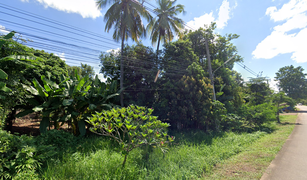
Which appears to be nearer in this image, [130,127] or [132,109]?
[130,127]

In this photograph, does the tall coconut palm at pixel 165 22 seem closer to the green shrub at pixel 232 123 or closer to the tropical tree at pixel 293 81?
the green shrub at pixel 232 123

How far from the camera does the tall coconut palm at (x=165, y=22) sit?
1205 cm

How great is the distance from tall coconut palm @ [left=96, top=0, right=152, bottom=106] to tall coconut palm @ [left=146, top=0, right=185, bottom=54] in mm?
1606

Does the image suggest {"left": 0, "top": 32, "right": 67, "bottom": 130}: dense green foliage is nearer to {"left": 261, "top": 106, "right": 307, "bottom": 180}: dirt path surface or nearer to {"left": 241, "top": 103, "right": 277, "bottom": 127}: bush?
{"left": 261, "top": 106, "right": 307, "bottom": 180}: dirt path surface

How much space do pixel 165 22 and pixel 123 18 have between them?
3843 millimetres

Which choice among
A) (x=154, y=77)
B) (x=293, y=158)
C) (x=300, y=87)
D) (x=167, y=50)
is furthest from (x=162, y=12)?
(x=300, y=87)

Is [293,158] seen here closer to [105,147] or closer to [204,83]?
[204,83]

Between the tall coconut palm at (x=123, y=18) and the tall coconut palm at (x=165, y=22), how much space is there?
1606 millimetres

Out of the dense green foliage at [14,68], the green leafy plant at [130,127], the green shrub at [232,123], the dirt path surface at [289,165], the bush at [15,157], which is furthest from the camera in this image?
the green shrub at [232,123]

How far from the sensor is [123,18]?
9.60 meters

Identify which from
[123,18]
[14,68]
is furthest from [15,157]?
[123,18]

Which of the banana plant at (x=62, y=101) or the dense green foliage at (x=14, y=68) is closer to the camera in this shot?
the dense green foliage at (x=14, y=68)

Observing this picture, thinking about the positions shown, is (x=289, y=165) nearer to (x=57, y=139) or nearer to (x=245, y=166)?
(x=245, y=166)

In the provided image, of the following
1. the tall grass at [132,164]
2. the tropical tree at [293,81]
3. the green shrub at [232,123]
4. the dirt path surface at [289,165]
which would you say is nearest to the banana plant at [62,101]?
the tall grass at [132,164]
